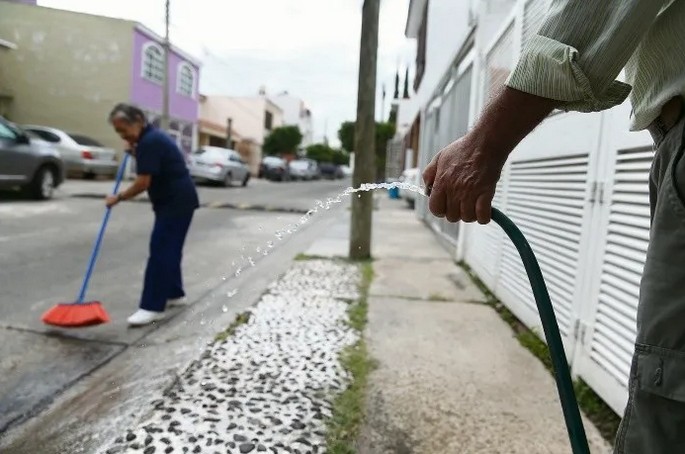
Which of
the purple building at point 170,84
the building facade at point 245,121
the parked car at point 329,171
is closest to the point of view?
the purple building at point 170,84

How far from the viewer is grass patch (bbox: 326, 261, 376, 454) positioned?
2.15m

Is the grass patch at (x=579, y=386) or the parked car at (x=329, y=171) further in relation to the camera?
the parked car at (x=329, y=171)

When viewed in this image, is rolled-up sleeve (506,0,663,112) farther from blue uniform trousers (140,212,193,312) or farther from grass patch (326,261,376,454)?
blue uniform trousers (140,212,193,312)

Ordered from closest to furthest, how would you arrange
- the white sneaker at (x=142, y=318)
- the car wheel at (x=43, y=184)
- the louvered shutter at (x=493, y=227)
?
the white sneaker at (x=142, y=318) < the louvered shutter at (x=493, y=227) < the car wheel at (x=43, y=184)

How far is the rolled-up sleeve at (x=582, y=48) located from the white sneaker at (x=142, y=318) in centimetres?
325

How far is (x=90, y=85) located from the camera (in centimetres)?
1998

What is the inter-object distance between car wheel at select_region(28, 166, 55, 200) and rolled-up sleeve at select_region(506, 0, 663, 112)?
10.7 m

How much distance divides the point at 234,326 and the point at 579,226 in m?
2.17

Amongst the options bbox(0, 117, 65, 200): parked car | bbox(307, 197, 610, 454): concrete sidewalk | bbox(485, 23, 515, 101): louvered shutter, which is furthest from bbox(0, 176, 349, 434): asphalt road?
bbox(485, 23, 515, 101): louvered shutter

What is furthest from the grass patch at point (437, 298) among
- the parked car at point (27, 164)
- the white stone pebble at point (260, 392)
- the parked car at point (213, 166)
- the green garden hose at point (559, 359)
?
the parked car at point (213, 166)

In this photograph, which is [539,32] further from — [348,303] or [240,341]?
[348,303]

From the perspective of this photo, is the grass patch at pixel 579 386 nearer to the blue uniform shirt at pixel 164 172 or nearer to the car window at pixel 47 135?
the blue uniform shirt at pixel 164 172

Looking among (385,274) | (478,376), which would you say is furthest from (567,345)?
(385,274)

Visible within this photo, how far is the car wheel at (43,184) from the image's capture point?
10.0 meters
